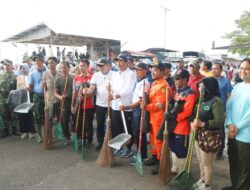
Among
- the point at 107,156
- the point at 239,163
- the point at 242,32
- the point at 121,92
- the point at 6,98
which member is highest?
the point at 242,32

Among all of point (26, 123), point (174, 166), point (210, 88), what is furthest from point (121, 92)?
point (26, 123)

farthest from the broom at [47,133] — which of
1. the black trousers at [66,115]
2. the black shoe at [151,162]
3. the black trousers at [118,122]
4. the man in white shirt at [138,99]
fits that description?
the black shoe at [151,162]

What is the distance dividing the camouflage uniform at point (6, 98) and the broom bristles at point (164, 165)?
4.35 meters

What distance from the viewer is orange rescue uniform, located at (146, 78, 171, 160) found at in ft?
14.8

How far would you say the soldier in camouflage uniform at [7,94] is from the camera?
22.7 ft

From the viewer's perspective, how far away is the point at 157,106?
4469mm

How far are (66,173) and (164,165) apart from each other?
1669 mm

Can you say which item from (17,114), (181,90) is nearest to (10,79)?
(17,114)

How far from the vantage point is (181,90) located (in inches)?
165

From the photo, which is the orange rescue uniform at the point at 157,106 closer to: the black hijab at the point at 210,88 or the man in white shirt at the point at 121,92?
the man in white shirt at the point at 121,92

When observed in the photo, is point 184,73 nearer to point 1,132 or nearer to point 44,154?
point 44,154

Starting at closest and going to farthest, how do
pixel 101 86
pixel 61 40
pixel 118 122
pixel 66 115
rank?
pixel 118 122 → pixel 101 86 → pixel 66 115 → pixel 61 40

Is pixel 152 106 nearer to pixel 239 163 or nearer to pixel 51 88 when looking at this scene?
pixel 239 163

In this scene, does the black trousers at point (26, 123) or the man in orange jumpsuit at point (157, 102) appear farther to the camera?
the black trousers at point (26, 123)
